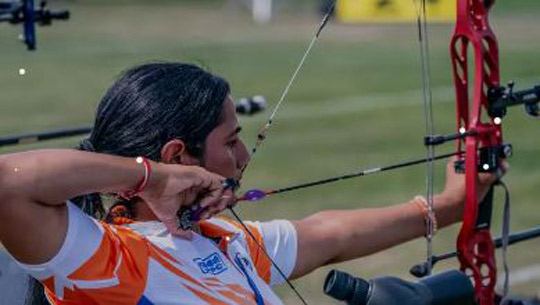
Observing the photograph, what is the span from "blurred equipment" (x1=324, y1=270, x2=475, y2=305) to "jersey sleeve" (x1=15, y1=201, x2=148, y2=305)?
44 cm

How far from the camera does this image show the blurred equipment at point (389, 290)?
2.79m

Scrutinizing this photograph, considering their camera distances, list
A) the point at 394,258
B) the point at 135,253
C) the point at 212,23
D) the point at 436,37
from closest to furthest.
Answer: the point at 135,253 → the point at 394,258 → the point at 436,37 → the point at 212,23

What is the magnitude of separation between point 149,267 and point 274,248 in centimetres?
65

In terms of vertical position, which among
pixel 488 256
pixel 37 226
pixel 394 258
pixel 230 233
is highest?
pixel 37 226

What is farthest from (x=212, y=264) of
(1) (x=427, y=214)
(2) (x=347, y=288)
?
(1) (x=427, y=214)

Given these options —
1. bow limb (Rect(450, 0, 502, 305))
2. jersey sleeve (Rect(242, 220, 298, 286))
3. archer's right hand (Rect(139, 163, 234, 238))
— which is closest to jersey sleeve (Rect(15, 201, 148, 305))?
archer's right hand (Rect(139, 163, 234, 238))

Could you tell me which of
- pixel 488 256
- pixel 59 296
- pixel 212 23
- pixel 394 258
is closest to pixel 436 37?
pixel 212 23

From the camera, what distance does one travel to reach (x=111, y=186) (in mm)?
2850

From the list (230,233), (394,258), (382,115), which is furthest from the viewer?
(382,115)

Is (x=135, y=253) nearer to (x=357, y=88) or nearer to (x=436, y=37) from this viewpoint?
(x=357, y=88)

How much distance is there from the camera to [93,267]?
9.63 feet

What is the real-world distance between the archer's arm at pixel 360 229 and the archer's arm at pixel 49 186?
0.89 metres

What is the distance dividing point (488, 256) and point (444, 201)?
0.71 ft

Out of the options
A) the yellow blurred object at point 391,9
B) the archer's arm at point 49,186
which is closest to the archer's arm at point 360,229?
the archer's arm at point 49,186
